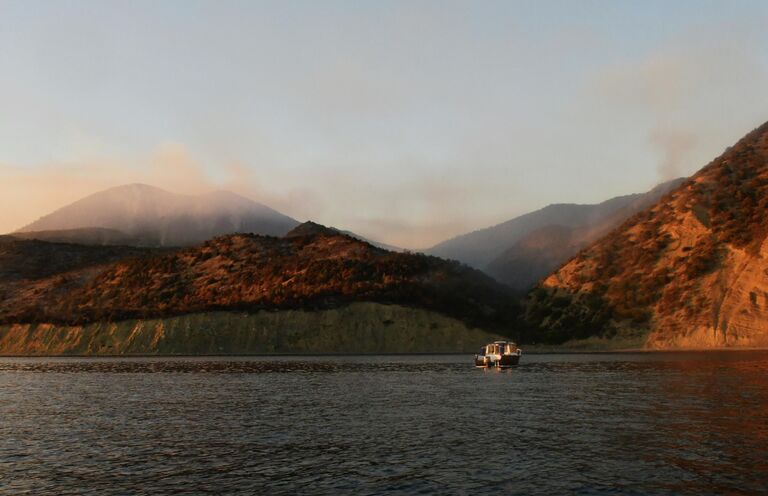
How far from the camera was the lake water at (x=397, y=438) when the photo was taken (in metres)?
29.3

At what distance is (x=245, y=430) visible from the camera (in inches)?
1754

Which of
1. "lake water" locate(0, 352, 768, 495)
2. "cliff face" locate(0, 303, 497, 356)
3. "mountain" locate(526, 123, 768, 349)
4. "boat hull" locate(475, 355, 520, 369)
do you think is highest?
"mountain" locate(526, 123, 768, 349)

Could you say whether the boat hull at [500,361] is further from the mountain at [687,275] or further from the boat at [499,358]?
the mountain at [687,275]

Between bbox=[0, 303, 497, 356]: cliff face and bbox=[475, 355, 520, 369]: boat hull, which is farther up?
bbox=[0, 303, 497, 356]: cliff face

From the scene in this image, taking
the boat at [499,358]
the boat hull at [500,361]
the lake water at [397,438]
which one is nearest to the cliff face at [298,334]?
the boat at [499,358]

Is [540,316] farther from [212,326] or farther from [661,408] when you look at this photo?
[661,408]

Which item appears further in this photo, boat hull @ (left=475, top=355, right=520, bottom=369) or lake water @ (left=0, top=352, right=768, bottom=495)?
boat hull @ (left=475, top=355, right=520, bottom=369)

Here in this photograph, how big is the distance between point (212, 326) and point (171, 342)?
11182mm

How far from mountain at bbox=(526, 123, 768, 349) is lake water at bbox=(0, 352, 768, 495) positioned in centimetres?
8011

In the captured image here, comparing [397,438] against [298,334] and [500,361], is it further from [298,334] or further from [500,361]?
[298,334]

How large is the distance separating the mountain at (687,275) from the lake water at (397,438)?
8011 cm

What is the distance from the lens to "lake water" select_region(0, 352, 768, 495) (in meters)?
29.3

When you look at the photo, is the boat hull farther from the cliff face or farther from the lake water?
the cliff face

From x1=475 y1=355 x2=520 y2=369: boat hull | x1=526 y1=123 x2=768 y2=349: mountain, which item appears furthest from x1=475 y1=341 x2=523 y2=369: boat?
x1=526 y1=123 x2=768 y2=349: mountain
